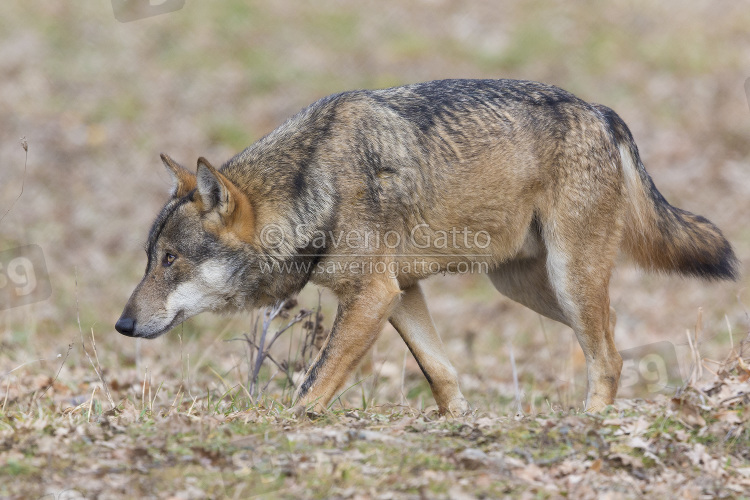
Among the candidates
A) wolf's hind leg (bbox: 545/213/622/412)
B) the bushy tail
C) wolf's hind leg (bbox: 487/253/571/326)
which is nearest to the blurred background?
wolf's hind leg (bbox: 487/253/571/326)

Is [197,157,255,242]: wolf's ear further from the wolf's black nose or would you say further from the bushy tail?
the bushy tail

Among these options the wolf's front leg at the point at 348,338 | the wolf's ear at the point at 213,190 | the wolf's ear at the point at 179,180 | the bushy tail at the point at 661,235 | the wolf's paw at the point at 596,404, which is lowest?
the wolf's paw at the point at 596,404

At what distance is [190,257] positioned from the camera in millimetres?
5852

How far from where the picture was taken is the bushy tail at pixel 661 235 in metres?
6.82

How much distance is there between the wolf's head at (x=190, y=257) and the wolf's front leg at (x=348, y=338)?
0.84 meters

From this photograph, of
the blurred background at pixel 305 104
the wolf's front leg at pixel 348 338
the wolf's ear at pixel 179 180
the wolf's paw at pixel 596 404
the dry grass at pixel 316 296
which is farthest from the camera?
the blurred background at pixel 305 104

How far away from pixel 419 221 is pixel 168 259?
190 cm

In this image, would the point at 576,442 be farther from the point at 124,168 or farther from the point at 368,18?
the point at 368,18

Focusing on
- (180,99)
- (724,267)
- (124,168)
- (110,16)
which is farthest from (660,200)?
(110,16)

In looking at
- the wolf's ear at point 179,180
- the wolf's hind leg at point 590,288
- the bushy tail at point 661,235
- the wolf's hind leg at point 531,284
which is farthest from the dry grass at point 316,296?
the wolf's ear at point 179,180

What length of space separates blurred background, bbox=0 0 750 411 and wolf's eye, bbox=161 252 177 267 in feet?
9.92

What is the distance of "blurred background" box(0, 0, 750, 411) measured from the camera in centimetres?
1061

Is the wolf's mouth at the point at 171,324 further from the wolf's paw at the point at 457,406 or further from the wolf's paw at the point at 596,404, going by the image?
the wolf's paw at the point at 596,404

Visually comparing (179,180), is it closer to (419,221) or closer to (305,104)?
(419,221)
